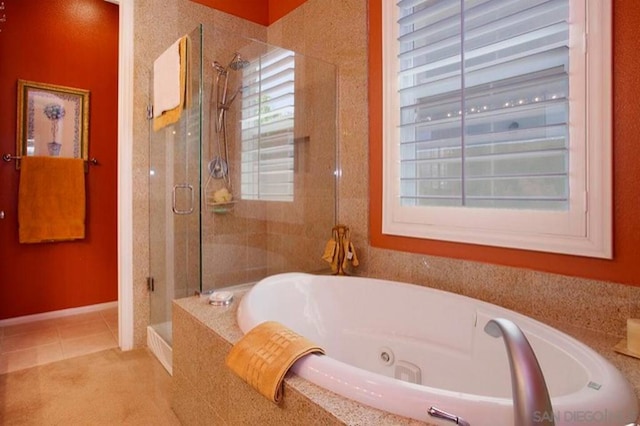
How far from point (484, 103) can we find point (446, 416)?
52.5 inches

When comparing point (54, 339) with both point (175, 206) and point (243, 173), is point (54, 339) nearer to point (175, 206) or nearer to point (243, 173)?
point (175, 206)

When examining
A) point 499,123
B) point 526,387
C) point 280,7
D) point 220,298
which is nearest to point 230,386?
point 220,298

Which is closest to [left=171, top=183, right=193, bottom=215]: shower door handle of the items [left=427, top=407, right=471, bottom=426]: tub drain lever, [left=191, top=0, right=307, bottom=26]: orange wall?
[left=191, top=0, right=307, bottom=26]: orange wall

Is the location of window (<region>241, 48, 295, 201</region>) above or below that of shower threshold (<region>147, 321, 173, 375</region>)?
above

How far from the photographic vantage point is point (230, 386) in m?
1.18

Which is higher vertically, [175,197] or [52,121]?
[52,121]

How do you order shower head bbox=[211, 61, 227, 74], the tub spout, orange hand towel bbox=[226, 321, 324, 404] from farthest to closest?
1. shower head bbox=[211, 61, 227, 74]
2. orange hand towel bbox=[226, 321, 324, 404]
3. the tub spout

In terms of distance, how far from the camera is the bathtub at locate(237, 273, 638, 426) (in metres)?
0.74

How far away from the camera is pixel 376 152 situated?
2045 millimetres

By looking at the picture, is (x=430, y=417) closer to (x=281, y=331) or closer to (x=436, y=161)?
(x=281, y=331)

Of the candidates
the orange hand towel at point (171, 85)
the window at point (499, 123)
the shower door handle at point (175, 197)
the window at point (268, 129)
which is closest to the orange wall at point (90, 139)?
the orange hand towel at point (171, 85)

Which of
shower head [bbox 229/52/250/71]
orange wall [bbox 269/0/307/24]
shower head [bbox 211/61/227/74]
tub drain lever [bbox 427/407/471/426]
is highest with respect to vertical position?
orange wall [bbox 269/0/307/24]

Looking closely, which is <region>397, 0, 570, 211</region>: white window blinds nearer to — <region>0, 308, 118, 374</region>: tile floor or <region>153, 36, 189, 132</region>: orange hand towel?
<region>153, 36, 189, 132</region>: orange hand towel

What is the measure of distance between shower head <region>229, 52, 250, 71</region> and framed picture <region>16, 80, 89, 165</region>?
1.58 meters
